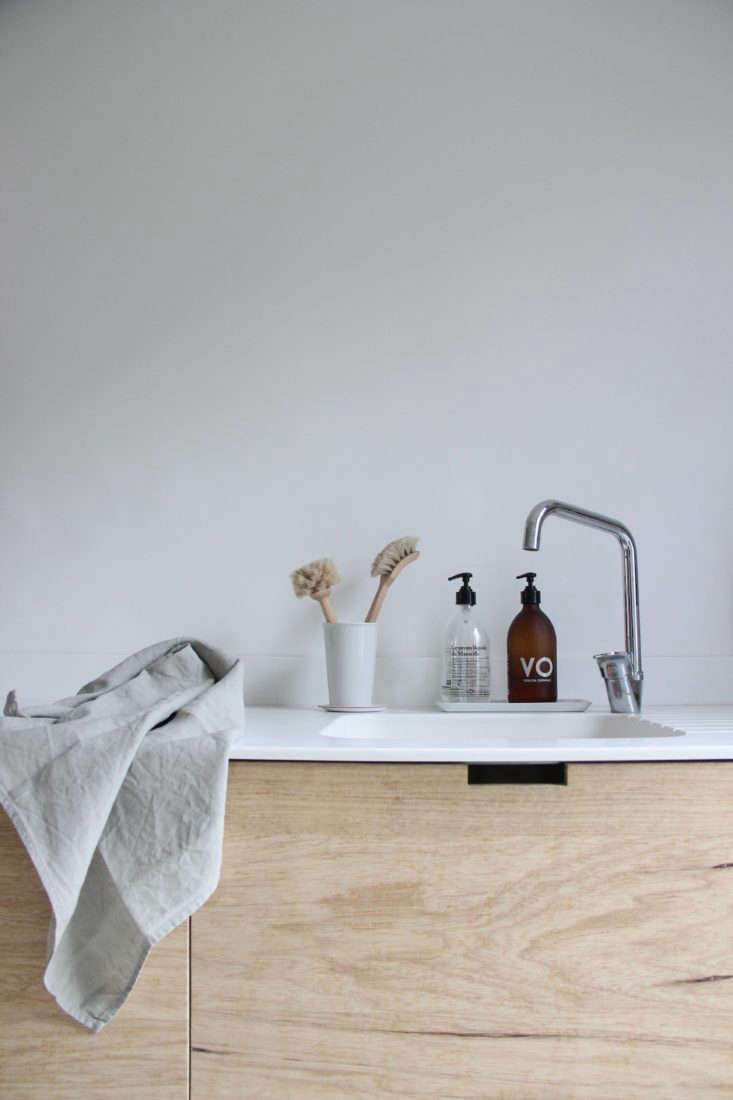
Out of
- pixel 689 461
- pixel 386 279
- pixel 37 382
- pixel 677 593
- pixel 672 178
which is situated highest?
pixel 672 178

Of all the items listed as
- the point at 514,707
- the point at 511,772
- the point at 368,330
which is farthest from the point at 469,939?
the point at 368,330

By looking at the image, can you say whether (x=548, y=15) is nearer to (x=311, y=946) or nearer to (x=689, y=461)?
(x=689, y=461)

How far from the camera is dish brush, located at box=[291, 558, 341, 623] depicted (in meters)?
Result: 1.36

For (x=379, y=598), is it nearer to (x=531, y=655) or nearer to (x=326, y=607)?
(x=326, y=607)

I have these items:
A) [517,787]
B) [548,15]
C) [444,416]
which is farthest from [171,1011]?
[548,15]

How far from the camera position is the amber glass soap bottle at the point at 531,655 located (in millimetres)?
1341

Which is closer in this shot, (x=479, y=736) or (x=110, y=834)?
(x=110, y=834)

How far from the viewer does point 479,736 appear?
4.15 ft

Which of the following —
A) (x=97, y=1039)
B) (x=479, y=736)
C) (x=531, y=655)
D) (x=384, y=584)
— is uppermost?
(x=384, y=584)

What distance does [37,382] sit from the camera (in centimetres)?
156

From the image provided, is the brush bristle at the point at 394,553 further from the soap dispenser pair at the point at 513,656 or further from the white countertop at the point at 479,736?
the white countertop at the point at 479,736

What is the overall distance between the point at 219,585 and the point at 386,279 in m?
0.59

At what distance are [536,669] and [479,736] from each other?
151mm

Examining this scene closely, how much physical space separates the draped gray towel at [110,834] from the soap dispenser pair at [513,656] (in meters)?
0.56
